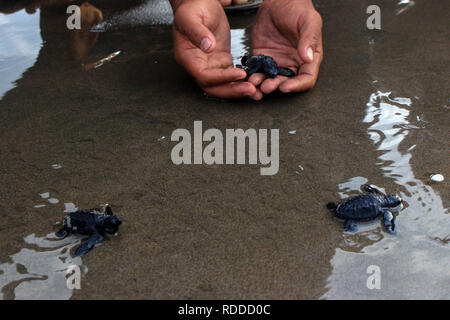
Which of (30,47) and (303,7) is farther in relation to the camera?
(30,47)

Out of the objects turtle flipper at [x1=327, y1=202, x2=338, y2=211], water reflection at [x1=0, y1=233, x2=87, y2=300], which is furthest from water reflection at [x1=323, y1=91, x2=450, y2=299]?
water reflection at [x1=0, y1=233, x2=87, y2=300]

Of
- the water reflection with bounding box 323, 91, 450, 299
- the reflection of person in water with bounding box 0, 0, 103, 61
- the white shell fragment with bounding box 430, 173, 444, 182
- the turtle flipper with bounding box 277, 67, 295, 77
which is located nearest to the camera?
the water reflection with bounding box 323, 91, 450, 299

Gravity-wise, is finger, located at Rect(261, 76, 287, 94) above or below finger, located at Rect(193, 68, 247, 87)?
below

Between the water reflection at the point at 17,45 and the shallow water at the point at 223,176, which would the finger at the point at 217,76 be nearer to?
the shallow water at the point at 223,176

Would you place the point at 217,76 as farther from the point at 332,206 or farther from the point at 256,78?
the point at 332,206

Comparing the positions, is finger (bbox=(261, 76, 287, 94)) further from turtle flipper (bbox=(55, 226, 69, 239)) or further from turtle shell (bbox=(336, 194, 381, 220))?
turtle flipper (bbox=(55, 226, 69, 239))
